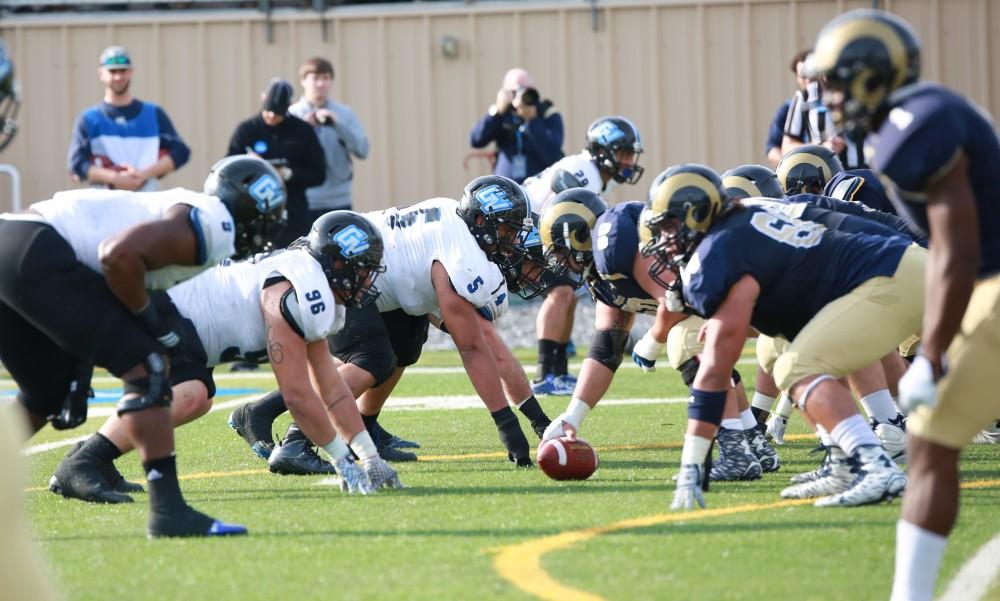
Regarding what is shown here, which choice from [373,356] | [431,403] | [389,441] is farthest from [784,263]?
[431,403]

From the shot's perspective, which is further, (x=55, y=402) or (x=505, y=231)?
(x=505, y=231)

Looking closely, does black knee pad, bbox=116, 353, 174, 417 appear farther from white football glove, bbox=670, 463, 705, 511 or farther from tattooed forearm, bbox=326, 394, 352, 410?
white football glove, bbox=670, 463, 705, 511

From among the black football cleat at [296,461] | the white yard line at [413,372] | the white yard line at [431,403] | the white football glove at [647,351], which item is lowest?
the white yard line at [413,372]

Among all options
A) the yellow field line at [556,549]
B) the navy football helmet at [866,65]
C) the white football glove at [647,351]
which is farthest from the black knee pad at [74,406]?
the navy football helmet at [866,65]

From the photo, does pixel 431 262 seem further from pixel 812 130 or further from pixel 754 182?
pixel 812 130

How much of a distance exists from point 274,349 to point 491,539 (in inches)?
62.5

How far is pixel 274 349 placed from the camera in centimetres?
640

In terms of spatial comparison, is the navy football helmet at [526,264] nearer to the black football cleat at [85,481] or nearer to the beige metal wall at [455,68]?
the black football cleat at [85,481]

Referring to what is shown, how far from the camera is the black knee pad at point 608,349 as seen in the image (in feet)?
23.2

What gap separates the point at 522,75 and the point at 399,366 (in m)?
4.60

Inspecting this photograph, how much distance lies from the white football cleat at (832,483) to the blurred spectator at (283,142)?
6.45m

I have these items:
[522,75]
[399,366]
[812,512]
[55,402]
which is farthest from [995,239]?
[522,75]

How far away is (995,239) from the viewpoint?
4.18 metres

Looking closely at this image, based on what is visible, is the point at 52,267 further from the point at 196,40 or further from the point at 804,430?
the point at 196,40
